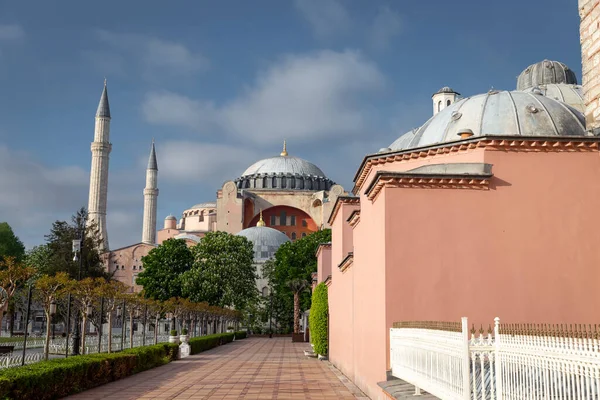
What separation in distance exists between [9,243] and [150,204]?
73.9 feet

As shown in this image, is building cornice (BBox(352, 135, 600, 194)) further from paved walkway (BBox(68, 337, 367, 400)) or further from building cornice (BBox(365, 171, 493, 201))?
paved walkway (BBox(68, 337, 367, 400))

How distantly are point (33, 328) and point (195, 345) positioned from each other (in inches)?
1590

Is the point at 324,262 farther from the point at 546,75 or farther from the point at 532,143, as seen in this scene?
the point at 546,75

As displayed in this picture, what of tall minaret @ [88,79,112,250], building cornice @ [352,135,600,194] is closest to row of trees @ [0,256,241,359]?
building cornice @ [352,135,600,194]

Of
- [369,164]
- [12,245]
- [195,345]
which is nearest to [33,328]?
[12,245]

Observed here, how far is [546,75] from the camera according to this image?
1212 inches

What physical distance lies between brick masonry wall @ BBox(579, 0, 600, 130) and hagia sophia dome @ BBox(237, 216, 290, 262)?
165 feet

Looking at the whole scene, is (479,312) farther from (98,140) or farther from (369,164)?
(98,140)

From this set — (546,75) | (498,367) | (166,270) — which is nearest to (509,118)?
(498,367)

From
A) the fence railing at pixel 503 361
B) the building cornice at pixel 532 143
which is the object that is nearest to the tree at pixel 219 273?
the building cornice at pixel 532 143

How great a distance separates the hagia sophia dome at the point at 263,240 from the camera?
59.7 m

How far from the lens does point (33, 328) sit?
5938 cm

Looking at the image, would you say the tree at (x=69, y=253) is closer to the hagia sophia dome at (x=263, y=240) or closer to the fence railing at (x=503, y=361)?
the hagia sophia dome at (x=263, y=240)

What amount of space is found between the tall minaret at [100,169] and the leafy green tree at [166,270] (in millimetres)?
20436
